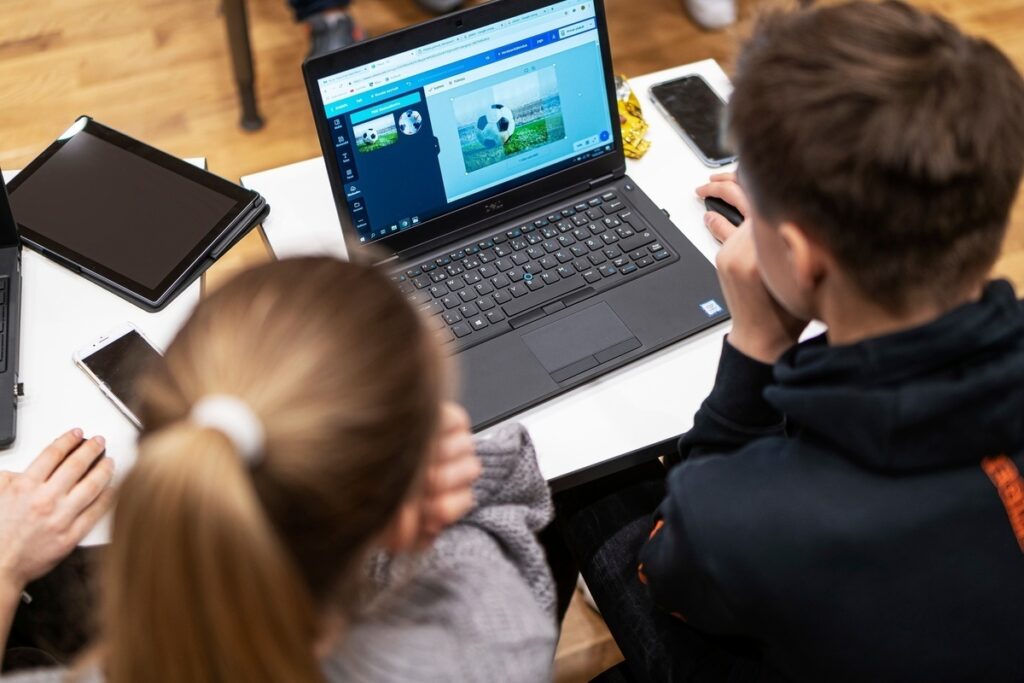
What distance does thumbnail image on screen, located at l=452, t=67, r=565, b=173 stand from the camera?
44.1 inches

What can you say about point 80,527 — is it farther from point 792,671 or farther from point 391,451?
point 792,671

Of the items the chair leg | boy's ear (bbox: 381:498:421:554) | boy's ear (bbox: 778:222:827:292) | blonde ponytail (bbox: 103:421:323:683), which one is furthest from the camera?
the chair leg

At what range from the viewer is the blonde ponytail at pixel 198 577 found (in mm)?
557

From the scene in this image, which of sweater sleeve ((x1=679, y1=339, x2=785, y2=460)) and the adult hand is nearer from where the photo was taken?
the adult hand

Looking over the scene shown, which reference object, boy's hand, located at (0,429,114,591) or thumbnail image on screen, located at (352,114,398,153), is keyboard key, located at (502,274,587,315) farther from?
boy's hand, located at (0,429,114,591)

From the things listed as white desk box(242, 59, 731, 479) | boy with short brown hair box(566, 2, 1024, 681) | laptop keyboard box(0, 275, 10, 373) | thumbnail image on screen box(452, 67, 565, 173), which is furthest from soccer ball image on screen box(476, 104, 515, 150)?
laptop keyboard box(0, 275, 10, 373)

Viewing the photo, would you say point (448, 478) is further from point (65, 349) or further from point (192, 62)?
point (192, 62)

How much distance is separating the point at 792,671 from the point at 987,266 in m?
0.40

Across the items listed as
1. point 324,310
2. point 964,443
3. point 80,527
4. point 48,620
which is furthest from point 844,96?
point 48,620

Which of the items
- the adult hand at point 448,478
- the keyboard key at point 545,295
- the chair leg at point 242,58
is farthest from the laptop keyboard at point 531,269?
the chair leg at point 242,58

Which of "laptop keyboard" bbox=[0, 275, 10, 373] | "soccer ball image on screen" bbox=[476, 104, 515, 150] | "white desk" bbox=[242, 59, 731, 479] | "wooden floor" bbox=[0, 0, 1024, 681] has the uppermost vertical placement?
"soccer ball image on screen" bbox=[476, 104, 515, 150]

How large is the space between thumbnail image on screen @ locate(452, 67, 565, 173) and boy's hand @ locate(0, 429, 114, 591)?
0.55 metres

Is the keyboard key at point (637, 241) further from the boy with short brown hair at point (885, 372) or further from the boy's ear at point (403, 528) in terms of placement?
the boy's ear at point (403, 528)

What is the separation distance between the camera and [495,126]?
A: 1138 millimetres
